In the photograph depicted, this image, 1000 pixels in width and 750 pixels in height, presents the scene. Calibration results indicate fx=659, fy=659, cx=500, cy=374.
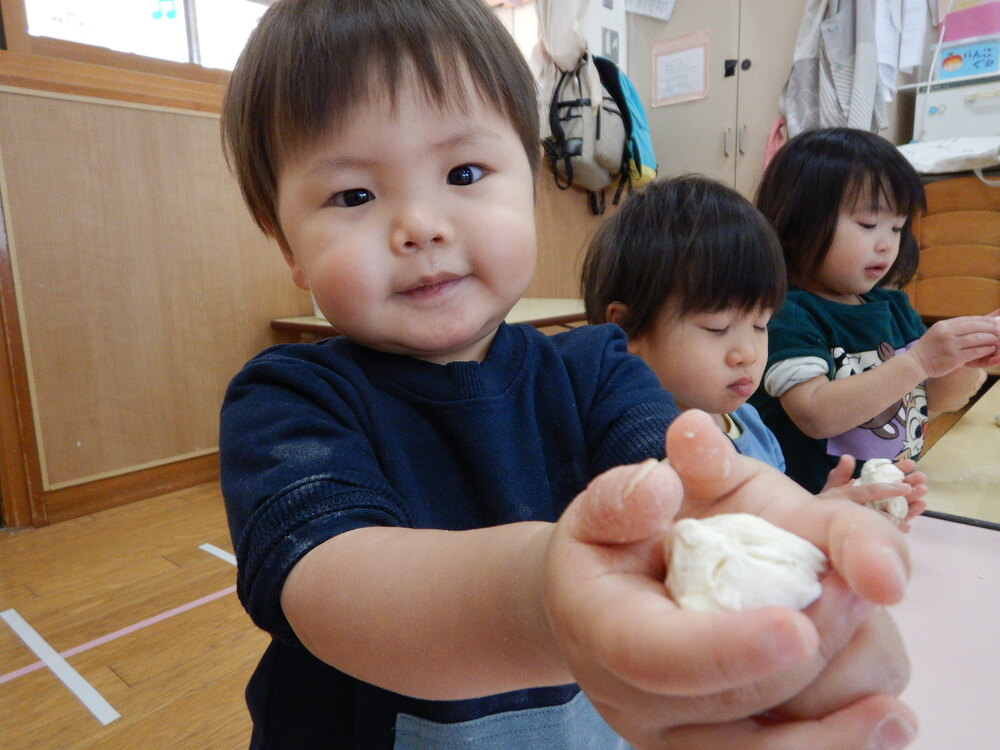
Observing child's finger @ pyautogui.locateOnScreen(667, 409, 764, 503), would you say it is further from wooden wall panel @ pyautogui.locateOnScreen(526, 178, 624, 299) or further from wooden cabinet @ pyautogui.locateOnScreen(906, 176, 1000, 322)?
wooden wall panel @ pyautogui.locateOnScreen(526, 178, 624, 299)

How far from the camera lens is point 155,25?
2.00m

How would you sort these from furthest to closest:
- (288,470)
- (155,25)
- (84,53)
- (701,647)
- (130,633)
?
(155,25) → (84,53) → (130,633) → (288,470) → (701,647)

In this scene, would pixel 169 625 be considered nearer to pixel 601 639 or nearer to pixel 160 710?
pixel 160 710

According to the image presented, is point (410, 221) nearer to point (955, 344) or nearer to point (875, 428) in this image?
point (955, 344)

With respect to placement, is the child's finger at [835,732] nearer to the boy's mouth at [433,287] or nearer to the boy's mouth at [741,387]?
the boy's mouth at [433,287]

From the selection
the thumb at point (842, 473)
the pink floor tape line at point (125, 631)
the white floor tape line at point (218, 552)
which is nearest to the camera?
the thumb at point (842, 473)

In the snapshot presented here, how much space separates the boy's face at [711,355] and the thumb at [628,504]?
1.96 ft

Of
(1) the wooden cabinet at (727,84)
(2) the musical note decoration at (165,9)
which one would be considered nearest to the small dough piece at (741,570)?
(2) the musical note decoration at (165,9)

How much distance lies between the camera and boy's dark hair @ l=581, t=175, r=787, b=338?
0.80 meters

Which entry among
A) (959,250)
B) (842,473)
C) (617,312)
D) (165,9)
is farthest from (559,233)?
(842,473)

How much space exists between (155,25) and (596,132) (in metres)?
1.72

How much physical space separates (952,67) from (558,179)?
1.67 meters

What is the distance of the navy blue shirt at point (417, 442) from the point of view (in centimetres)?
44

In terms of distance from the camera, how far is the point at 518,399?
55 cm
